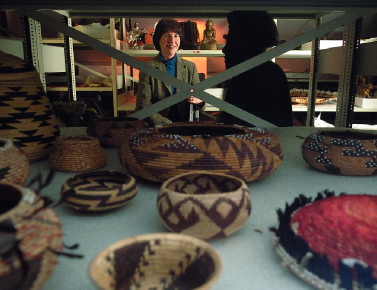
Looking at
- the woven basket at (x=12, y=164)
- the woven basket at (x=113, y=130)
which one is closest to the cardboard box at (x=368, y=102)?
the woven basket at (x=113, y=130)

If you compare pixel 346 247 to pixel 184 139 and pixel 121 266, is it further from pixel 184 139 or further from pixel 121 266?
pixel 184 139

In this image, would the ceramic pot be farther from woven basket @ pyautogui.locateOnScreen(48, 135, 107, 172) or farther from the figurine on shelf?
the figurine on shelf

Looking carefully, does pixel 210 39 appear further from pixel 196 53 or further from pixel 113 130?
pixel 113 130

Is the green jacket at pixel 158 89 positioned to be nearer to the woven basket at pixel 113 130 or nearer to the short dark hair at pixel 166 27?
the short dark hair at pixel 166 27

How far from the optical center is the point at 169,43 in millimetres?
1993

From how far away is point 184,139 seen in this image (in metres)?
0.66

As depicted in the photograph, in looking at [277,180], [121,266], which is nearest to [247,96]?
[277,180]

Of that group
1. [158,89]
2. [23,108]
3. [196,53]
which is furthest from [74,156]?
[196,53]

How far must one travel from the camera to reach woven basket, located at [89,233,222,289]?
1.13ft

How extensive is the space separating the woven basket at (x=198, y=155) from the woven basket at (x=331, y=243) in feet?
0.59

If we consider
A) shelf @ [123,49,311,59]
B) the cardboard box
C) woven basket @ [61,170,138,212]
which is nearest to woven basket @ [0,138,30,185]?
woven basket @ [61,170,138,212]

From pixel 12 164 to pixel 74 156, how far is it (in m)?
0.22

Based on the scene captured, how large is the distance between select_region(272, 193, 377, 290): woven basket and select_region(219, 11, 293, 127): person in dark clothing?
42.3 inches

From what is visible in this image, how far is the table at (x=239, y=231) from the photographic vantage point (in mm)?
405
